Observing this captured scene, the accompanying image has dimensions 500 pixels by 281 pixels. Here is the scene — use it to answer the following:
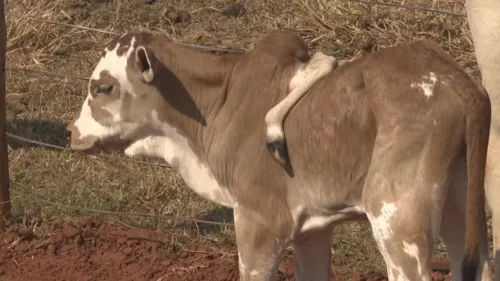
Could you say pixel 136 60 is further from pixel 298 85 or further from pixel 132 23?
pixel 132 23

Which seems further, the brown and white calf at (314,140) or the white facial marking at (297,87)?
the white facial marking at (297,87)

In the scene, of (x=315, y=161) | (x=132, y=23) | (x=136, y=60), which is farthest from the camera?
(x=132, y=23)

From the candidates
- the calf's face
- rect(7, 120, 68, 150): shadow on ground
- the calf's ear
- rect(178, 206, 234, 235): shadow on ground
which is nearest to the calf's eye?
the calf's face

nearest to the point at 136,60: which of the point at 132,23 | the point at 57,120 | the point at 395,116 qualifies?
the point at 395,116

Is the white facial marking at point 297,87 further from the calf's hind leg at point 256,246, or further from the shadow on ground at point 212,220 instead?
the shadow on ground at point 212,220

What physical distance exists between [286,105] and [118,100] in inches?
32.9

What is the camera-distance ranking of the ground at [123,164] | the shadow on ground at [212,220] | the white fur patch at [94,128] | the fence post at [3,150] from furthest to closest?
the shadow on ground at [212,220]
the fence post at [3,150]
the ground at [123,164]
the white fur patch at [94,128]

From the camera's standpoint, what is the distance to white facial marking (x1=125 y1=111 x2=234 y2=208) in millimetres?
5156

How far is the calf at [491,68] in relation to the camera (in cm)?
480

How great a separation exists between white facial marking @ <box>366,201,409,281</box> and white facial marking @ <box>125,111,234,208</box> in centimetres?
103

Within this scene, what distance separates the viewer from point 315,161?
4562 millimetres

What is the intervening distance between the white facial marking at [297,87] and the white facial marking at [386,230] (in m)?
0.55

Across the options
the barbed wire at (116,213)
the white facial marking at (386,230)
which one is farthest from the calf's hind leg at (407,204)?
the barbed wire at (116,213)

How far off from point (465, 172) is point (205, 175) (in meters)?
1.35
